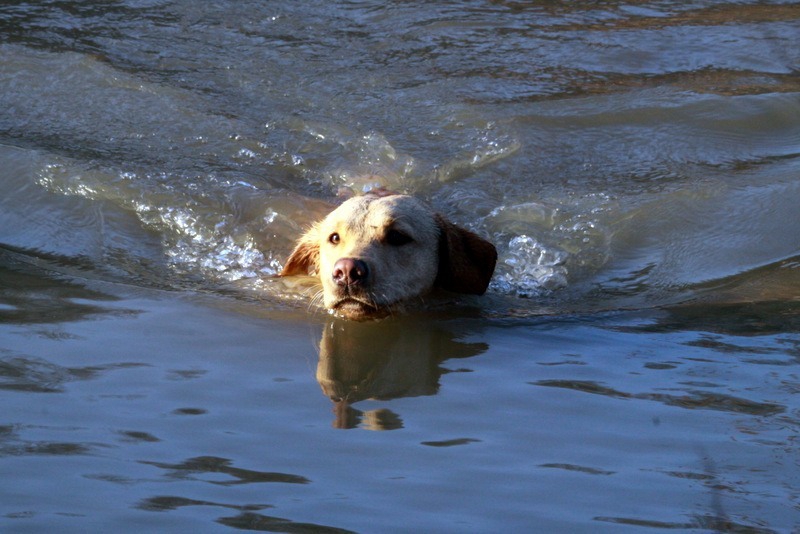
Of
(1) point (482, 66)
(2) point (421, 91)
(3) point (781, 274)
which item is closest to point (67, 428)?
(3) point (781, 274)

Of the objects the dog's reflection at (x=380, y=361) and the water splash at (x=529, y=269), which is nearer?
the dog's reflection at (x=380, y=361)

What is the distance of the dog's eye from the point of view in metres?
6.27

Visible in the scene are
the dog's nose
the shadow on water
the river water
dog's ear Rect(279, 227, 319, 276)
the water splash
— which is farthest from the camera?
the water splash

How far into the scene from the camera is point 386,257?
6180 millimetres

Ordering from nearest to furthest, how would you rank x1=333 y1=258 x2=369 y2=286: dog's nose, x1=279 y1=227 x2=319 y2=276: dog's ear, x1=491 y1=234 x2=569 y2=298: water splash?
x1=333 y1=258 x2=369 y2=286: dog's nose → x1=279 y1=227 x2=319 y2=276: dog's ear → x1=491 y1=234 x2=569 y2=298: water splash

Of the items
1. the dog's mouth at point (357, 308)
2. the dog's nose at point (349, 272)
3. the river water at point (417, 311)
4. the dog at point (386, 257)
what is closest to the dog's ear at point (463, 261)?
the dog at point (386, 257)

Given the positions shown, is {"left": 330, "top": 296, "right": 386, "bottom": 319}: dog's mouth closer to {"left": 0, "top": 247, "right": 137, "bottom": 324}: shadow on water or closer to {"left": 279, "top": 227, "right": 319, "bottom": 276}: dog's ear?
{"left": 279, "top": 227, "right": 319, "bottom": 276}: dog's ear

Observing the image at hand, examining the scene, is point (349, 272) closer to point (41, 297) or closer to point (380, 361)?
point (380, 361)

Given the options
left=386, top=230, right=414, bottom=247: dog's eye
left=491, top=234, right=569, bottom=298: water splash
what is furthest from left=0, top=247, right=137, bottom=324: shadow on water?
left=491, top=234, right=569, bottom=298: water splash

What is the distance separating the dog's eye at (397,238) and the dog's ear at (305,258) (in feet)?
2.30

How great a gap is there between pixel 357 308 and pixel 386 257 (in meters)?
0.39

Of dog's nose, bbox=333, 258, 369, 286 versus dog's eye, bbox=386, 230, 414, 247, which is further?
dog's eye, bbox=386, 230, 414, 247

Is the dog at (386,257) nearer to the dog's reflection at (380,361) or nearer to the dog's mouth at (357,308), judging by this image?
the dog's mouth at (357,308)

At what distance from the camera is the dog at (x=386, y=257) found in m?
5.92
